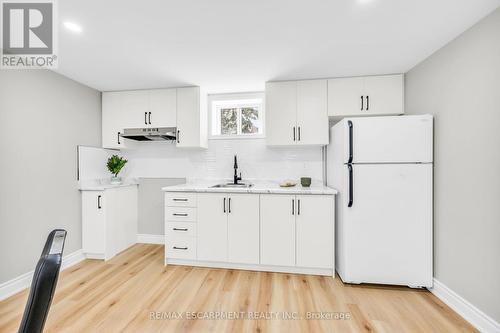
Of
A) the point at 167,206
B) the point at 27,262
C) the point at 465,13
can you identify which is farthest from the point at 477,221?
the point at 27,262

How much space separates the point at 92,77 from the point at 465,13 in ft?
12.1

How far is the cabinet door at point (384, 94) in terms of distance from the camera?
2.55 metres

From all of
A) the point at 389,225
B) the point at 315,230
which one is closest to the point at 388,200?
the point at 389,225

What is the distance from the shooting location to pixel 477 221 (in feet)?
5.47

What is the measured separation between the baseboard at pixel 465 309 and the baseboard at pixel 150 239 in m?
3.41

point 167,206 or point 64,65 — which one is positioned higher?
point 64,65

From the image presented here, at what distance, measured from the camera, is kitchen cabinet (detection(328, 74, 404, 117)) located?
8.41 feet

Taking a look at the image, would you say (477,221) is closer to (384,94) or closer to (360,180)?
(360,180)

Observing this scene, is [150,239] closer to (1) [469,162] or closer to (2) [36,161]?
(2) [36,161]

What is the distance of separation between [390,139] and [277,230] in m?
1.50

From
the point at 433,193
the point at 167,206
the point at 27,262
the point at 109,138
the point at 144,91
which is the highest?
the point at 144,91

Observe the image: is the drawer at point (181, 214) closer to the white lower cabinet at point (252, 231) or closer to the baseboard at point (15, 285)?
the white lower cabinet at point (252, 231)

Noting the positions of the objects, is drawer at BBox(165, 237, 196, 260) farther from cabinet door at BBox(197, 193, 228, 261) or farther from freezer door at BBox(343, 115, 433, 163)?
freezer door at BBox(343, 115, 433, 163)

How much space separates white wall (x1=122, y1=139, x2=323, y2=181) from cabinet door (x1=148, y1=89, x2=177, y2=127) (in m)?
0.47
